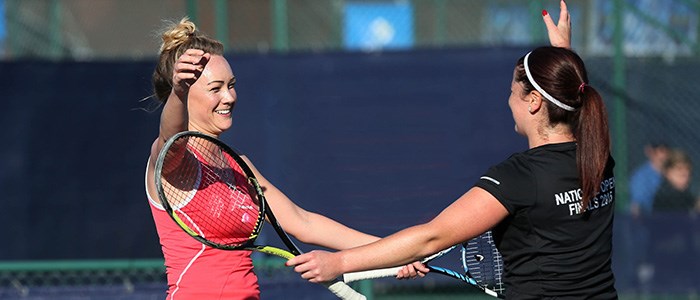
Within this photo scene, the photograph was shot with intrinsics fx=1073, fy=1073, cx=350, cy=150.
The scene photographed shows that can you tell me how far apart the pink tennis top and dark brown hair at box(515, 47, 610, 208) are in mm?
1249

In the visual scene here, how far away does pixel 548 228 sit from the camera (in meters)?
3.46

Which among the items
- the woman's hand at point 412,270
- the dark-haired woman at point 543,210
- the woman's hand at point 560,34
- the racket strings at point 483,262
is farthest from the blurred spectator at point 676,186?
the dark-haired woman at point 543,210

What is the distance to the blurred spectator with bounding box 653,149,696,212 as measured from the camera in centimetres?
838

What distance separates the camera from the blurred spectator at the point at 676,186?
8.38m

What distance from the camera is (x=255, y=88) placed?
25.6ft

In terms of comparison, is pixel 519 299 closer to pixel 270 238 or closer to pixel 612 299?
pixel 612 299

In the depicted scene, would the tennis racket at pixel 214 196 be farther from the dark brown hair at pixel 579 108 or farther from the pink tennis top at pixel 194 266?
the dark brown hair at pixel 579 108

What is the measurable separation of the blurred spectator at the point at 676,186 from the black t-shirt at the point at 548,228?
510 cm

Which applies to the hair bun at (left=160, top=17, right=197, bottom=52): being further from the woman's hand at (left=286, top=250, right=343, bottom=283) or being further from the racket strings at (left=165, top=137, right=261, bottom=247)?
the woman's hand at (left=286, top=250, right=343, bottom=283)

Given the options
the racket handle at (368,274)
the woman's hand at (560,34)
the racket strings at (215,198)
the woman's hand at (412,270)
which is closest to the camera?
the racket handle at (368,274)

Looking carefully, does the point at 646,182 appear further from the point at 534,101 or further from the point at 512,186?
the point at 512,186

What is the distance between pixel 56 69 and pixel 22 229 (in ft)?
3.91

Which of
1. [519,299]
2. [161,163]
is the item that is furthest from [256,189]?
[519,299]

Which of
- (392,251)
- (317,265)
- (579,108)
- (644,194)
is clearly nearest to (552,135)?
(579,108)
